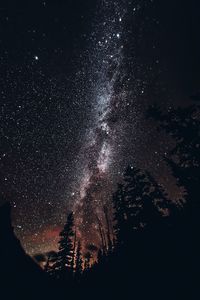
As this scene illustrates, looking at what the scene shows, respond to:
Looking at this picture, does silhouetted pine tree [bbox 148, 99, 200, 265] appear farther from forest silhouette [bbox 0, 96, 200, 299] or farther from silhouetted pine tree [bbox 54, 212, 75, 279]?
silhouetted pine tree [bbox 54, 212, 75, 279]

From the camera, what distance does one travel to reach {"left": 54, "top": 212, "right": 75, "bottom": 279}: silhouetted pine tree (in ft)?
90.1

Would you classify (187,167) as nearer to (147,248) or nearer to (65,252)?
(147,248)

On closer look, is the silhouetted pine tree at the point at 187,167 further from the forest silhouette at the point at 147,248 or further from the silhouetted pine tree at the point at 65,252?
the silhouetted pine tree at the point at 65,252

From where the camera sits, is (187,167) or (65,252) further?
(65,252)

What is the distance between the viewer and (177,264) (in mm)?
12031

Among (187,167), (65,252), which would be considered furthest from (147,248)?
(65,252)

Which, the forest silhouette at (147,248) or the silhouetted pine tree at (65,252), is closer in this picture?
the forest silhouette at (147,248)

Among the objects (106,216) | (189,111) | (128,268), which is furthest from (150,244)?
(106,216)

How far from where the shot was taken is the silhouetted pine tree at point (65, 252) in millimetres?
27458

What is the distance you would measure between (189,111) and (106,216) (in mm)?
65052

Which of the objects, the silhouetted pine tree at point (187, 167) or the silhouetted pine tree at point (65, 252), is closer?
the silhouetted pine tree at point (187, 167)

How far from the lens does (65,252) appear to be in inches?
1125

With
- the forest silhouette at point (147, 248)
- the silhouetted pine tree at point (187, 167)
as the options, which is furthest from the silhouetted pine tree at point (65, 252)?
the silhouetted pine tree at point (187, 167)

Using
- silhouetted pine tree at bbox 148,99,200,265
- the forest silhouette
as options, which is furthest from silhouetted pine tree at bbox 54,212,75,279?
silhouetted pine tree at bbox 148,99,200,265
